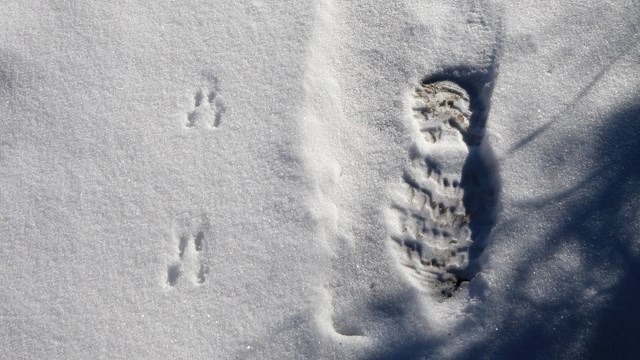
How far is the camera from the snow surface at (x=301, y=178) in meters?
1.31

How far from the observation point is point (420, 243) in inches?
53.2

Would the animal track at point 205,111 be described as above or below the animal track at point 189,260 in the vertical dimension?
above

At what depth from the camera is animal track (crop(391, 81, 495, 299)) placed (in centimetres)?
134

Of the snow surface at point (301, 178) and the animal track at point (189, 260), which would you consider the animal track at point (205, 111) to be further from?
Result: the animal track at point (189, 260)

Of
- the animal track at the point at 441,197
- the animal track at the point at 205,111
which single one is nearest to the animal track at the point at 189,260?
the animal track at the point at 205,111

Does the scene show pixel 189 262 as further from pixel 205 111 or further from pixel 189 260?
pixel 205 111

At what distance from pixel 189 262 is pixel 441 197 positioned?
26.9 inches

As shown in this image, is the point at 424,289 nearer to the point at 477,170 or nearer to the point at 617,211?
the point at 477,170

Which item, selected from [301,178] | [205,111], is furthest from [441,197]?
[205,111]

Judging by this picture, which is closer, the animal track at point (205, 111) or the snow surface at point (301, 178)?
the snow surface at point (301, 178)

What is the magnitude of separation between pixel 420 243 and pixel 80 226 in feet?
2.98

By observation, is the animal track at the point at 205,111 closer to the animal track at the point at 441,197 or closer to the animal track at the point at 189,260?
the animal track at the point at 189,260

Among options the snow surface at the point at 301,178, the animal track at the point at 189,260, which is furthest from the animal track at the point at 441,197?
the animal track at the point at 189,260

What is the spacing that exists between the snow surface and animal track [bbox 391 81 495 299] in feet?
0.07
